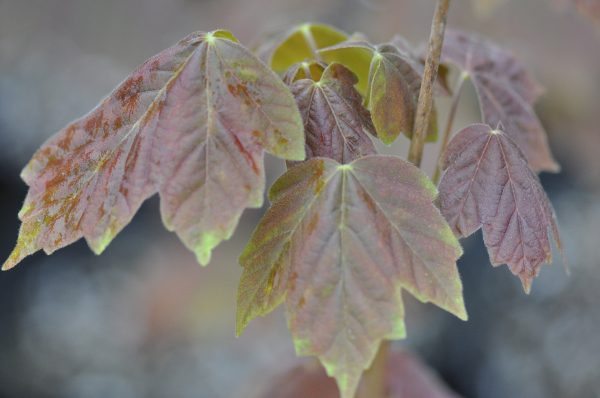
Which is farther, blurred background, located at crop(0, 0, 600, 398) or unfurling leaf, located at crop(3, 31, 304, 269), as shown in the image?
blurred background, located at crop(0, 0, 600, 398)

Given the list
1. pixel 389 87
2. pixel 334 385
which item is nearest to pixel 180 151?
pixel 389 87

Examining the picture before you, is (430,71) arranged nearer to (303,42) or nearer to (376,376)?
(303,42)

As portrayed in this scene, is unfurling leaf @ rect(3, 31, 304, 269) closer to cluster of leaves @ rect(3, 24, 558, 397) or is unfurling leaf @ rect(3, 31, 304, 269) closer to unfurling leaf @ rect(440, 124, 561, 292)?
cluster of leaves @ rect(3, 24, 558, 397)

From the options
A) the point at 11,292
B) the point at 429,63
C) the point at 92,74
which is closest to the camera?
the point at 429,63

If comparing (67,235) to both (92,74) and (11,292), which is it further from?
(92,74)

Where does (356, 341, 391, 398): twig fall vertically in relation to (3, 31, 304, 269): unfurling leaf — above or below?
below

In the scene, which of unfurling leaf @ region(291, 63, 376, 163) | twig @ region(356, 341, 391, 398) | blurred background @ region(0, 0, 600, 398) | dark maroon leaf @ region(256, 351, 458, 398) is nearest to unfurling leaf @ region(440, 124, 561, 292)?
unfurling leaf @ region(291, 63, 376, 163)

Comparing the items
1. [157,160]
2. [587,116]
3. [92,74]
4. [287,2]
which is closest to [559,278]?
[587,116]

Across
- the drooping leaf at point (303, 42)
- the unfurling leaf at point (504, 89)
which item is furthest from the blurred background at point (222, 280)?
the drooping leaf at point (303, 42)
